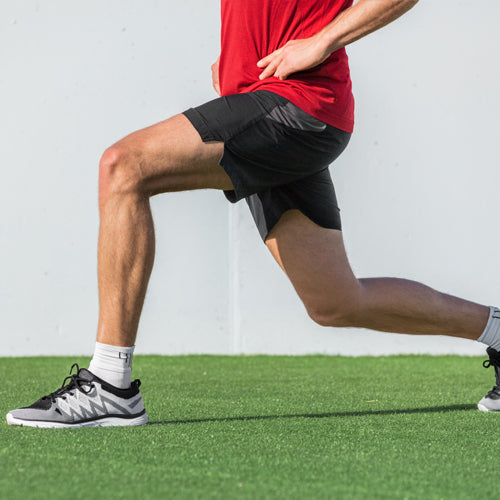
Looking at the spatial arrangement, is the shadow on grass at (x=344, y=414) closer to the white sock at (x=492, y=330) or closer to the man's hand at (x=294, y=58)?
the white sock at (x=492, y=330)

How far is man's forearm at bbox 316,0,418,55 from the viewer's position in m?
1.71

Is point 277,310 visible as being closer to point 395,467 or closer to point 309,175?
point 309,175

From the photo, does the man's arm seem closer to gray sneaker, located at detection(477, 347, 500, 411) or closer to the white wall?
gray sneaker, located at detection(477, 347, 500, 411)

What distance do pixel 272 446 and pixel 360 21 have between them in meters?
0.96

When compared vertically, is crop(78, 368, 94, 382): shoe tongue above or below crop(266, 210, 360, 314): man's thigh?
below

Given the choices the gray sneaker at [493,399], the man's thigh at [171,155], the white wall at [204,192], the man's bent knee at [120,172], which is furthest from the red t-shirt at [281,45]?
the white wall at [204,192]

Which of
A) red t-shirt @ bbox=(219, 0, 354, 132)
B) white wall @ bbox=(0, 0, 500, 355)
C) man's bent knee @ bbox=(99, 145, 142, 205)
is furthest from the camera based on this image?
white wall @ bbox=(0, 0, 500, 355)

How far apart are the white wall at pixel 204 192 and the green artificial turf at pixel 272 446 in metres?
1.26

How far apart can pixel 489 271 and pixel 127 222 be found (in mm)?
2868

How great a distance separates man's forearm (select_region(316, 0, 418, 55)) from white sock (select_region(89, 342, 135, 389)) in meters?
0.82

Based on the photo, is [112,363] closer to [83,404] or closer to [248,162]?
[83,404]

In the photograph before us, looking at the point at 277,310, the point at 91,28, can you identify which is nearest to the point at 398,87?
the point at 277,310

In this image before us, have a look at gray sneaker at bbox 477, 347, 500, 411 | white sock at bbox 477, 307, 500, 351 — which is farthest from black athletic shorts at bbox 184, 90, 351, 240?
gray sneaker at bbox 477, 347, 500, 411

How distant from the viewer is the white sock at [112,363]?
5.54ft
